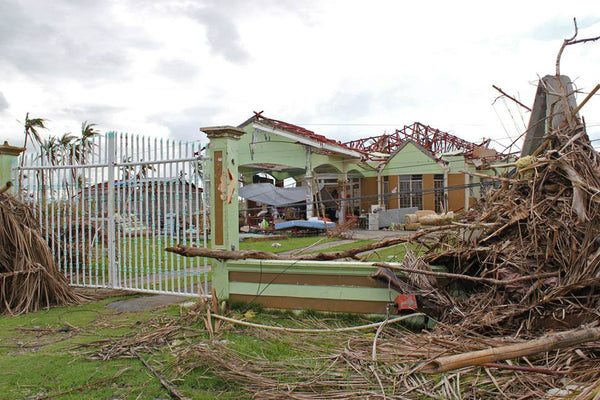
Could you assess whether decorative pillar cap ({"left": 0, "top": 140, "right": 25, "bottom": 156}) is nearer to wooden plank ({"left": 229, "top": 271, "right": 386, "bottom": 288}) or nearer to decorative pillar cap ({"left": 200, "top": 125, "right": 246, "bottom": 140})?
decorative pillar cap ({"left": 200, "top": 125, "right": 246, "bottom": 140})

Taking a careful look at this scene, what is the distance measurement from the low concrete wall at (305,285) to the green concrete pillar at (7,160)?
15.6 ft

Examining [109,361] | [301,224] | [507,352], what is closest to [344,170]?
[301,224]

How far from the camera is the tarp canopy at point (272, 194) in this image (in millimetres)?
20391

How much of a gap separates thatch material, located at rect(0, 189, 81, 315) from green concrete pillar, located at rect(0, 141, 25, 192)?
3.43ft

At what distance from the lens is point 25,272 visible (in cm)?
682

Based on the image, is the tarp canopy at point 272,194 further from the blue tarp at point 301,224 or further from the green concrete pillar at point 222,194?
the green concrete pillar at point 222,194

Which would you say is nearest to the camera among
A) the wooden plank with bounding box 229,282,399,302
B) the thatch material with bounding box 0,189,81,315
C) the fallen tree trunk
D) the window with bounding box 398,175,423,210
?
the wooden plank with bounding box 229,282,399,302

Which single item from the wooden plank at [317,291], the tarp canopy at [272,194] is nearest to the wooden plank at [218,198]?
the wooden plank at [317,291]

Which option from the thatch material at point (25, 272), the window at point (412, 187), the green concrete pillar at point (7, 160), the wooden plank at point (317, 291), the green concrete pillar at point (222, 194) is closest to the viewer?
the wooden plank at point (317, 291)

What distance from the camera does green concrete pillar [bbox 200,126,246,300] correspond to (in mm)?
6234

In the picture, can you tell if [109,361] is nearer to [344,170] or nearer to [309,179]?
[309,179]

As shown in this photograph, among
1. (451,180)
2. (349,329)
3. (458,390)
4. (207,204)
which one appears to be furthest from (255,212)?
(458,390)

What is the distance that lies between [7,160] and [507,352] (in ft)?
28.6

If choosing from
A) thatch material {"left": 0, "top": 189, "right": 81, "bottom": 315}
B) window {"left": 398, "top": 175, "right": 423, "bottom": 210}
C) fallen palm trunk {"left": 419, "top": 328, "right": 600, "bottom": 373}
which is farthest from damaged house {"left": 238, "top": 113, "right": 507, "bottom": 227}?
fallen palm trunk {"left": 419, "top": 328, "right": 600, "bottom": 373}
